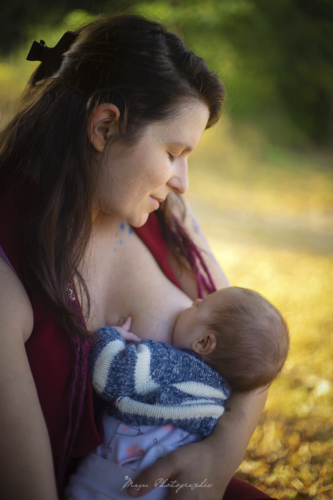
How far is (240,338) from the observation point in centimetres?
114

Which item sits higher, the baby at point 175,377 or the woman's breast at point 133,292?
the woman's breast at point 133,292

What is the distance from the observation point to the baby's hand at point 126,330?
1143 millimetres

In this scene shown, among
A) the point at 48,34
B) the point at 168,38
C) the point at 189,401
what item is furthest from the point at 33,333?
the point at 48,34

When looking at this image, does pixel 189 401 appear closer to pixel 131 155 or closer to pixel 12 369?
pixel 12 369

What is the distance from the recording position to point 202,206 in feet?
17.3

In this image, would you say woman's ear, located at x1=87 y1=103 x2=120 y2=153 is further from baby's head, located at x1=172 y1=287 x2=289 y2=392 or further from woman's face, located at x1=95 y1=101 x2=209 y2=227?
baby's head, located at x1=172 y1=287 x2=289 y2=392

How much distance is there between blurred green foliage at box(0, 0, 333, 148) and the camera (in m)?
2.76

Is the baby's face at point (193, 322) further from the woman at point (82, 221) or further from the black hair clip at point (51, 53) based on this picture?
the black hair clip at point (51, 53)

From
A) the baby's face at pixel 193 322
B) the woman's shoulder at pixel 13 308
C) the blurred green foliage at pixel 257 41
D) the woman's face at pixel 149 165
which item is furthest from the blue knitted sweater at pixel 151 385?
the blurred green foliage at pixel 257 41

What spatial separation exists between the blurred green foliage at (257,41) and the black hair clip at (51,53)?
5.26 feet

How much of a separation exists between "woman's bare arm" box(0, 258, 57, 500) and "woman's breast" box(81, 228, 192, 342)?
0.35 m

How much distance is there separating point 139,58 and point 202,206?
4.28 metres

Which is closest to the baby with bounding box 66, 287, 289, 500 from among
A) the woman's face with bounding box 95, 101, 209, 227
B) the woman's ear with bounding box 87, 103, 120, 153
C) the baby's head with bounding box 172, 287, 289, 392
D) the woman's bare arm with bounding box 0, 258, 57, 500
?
the baby's head with bounding box 172, 287, 289, 392

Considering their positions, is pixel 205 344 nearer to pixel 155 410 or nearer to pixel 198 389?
pixel 198 389
